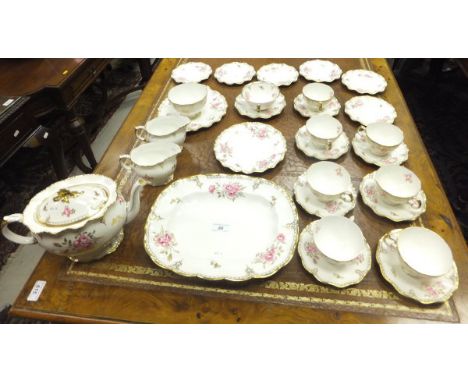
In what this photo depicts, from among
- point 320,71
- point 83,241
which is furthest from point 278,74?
point 83,241

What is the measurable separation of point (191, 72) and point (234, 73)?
0.24 meters

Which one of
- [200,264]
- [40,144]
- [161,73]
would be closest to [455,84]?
[161,73]

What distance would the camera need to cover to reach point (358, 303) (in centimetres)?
89

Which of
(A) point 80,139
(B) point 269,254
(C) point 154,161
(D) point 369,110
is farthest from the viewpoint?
(A) point 80,139

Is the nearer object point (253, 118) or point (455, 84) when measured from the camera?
point (253, 118)

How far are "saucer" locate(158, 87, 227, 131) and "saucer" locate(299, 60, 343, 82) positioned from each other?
49cm

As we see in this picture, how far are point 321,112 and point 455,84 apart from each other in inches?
90.6

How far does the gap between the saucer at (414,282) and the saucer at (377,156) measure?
0.41 meters

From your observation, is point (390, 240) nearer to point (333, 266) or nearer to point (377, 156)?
point (333, 266)

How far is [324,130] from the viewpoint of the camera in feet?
4.31

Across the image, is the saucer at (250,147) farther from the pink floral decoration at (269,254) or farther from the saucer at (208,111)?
the pink floral decoration at (269,254)

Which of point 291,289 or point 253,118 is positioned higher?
point 253,118

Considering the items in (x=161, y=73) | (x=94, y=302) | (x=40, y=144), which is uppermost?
(x=161, y=73)

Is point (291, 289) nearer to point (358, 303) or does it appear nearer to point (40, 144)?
point (358, 303)
